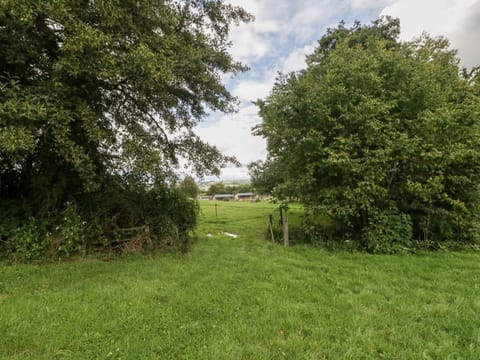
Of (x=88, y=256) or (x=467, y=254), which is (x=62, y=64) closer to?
(x=88, y=256)

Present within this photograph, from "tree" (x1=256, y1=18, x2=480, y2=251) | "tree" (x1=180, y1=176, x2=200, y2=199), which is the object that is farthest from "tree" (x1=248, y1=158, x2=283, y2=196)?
"tree" (x1=180, y1=176, x2=200, y2=199)

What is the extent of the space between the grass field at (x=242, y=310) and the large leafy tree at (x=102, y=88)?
75.4 inches

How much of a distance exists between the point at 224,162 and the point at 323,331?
13.9 ft

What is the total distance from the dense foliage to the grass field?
1.51m

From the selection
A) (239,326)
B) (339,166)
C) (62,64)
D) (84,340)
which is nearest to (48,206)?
(62,64)

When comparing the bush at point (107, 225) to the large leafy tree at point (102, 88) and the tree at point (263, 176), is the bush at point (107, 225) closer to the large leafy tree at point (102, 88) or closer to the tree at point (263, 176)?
the large leafy tree at point (102, 88)

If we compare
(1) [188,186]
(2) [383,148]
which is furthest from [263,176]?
(2) [383,148]

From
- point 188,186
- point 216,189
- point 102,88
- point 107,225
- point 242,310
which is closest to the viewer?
Result: point 242,310

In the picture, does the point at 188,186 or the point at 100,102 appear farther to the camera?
the point at 188,186

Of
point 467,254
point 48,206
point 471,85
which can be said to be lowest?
point 467,254

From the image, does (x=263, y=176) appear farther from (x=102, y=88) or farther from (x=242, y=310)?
(x=242, y=310)

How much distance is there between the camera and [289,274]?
164 inches

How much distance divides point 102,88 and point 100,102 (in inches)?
11.9

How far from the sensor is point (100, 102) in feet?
16.5
